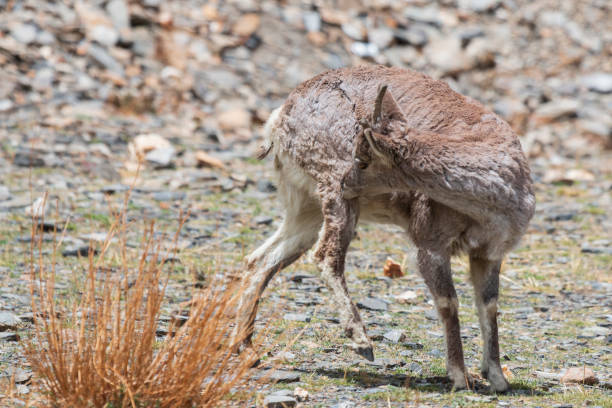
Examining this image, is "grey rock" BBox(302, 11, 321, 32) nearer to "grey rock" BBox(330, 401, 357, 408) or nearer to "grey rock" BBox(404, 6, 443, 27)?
"grey rock" BBox(404, 6, 443, 27)

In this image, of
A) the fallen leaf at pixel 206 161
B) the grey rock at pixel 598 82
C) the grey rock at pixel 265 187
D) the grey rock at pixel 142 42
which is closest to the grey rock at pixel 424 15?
the grey rock at pixel 598 82

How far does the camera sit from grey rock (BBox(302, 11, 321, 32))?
21109 mm

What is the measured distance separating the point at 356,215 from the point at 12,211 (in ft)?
19.2

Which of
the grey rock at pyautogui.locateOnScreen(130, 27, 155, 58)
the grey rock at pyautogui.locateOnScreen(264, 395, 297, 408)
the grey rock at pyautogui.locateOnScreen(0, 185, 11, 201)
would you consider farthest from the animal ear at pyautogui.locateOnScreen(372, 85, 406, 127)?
the grey rock at pyautogui.locateOnScreen(130, 27, 155, 58)

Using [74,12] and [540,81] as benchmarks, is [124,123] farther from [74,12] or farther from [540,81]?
[540,81]

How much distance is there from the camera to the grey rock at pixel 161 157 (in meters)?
13.3

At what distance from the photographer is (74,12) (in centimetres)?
1884

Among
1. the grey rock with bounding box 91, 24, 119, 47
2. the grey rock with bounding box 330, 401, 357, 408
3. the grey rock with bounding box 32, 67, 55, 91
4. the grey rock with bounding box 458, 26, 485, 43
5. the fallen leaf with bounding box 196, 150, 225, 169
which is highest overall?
the grey rock with bounding box 458, 26, 485, 43

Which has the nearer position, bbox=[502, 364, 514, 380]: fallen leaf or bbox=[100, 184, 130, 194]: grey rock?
bbox=[502, 364, 514, 380]: fallen leaf

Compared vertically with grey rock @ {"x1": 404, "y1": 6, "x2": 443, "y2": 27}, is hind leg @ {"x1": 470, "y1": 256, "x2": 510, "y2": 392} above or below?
below

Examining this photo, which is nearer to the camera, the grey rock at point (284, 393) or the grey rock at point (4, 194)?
the grey rock at point (284, 393)

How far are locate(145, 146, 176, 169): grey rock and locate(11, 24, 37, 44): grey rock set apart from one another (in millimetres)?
5752

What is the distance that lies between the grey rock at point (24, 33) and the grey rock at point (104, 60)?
1.23 meters

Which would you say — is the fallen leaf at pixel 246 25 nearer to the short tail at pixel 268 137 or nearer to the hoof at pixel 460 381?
the short tail at pixel 268 137
